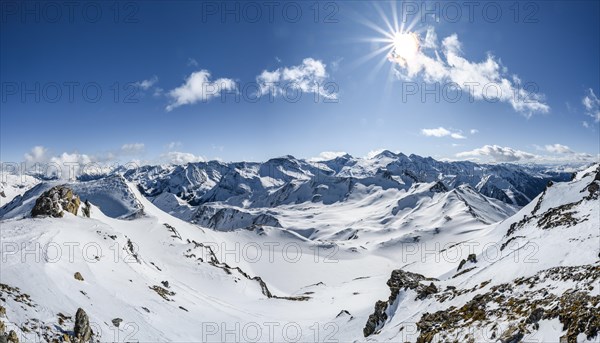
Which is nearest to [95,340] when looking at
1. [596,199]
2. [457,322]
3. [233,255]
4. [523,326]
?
[457,322]

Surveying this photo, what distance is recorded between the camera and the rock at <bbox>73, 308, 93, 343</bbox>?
24.2m

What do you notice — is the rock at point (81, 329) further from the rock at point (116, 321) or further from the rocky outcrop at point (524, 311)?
the rocky outcrop at point (524, 311)

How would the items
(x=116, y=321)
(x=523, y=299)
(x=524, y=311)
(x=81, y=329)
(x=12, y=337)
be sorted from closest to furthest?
(x=524, y=311) < (x=523, y=299) < (x=12, y=337) < (x=81, y=329) < (x=116, y=321)

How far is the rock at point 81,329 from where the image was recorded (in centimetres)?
2424

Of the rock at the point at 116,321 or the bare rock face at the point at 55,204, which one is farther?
the bare rock face at the point at 55,204

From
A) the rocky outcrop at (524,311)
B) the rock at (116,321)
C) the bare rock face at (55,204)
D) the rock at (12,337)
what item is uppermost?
the bare rock face at (55,204)

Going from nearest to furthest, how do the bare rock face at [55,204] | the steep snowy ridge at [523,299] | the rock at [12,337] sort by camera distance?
the steep snowy ridge at [523,299] < the rock at [12,337] < the bare rock face at [55,204]

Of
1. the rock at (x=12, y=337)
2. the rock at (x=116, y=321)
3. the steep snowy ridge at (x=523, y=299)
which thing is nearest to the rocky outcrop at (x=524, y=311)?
the steep snowy ridge at (x=523, y=299)

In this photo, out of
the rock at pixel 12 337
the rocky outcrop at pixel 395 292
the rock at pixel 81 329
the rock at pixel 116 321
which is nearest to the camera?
the rock at pixel 12 337

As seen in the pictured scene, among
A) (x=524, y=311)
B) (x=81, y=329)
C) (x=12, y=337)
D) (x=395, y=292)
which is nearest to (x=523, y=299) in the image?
(x=524, y=311)

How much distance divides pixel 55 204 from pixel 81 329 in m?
44.2

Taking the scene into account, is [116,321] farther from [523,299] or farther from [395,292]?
[523,299]

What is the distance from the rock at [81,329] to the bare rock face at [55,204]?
39828 mm

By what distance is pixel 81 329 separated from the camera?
971 inches
